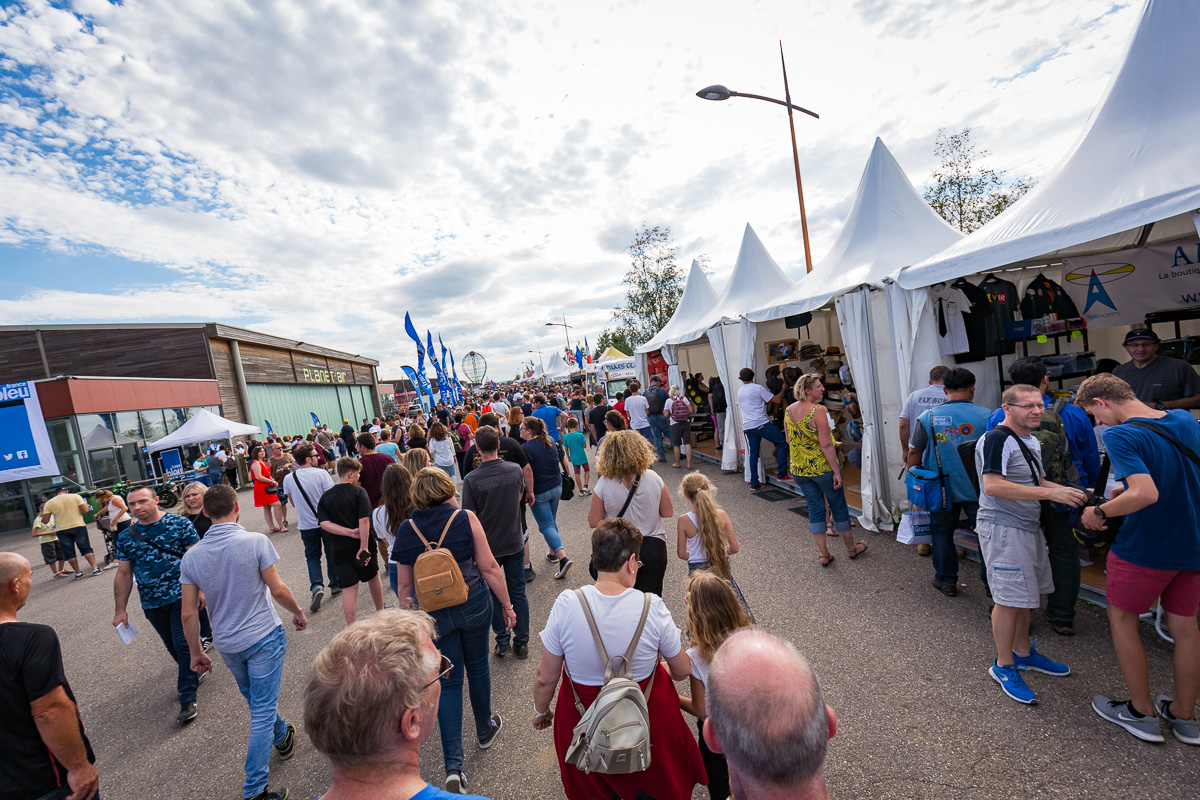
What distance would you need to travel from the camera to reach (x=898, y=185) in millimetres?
7004

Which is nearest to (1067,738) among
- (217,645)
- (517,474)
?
(517,474)

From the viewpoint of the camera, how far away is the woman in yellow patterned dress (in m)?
4.61

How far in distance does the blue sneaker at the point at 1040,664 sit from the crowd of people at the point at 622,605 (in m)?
0.01

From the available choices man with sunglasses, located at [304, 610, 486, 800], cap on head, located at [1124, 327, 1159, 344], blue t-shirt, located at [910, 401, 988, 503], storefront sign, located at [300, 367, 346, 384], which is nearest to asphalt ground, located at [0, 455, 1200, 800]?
blue t-shirt, located at [910, 401, 988, 503]

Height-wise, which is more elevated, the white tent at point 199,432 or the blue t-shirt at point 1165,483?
the white tent at point 199,432

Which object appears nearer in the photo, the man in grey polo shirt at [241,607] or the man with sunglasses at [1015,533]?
the man with sunglasses at [1015,533]

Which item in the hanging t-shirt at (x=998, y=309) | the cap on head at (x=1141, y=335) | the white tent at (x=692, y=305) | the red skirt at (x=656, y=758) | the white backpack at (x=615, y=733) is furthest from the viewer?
the white tent at (x=692, y=305)

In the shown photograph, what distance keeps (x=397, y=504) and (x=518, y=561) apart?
1108mm

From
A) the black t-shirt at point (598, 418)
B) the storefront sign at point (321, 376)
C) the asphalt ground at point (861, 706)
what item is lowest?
the asphalt ground at point (861, 706)

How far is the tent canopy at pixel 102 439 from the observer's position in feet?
49.3

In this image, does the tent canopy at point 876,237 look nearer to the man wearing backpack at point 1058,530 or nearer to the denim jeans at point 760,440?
the denim jeans at point 760,440

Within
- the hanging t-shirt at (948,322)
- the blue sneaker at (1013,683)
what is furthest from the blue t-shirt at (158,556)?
the hanging t-shirt at (948,322)

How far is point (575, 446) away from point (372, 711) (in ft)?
22.5

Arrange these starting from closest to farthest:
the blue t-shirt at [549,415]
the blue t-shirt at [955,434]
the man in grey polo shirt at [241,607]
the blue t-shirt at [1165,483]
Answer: the blue t-shirt at [1165,483] < the man in grey polo shirt at [241,607] < the blue t-shirt at [955,434] < the blue t-shirt at [549,415]
